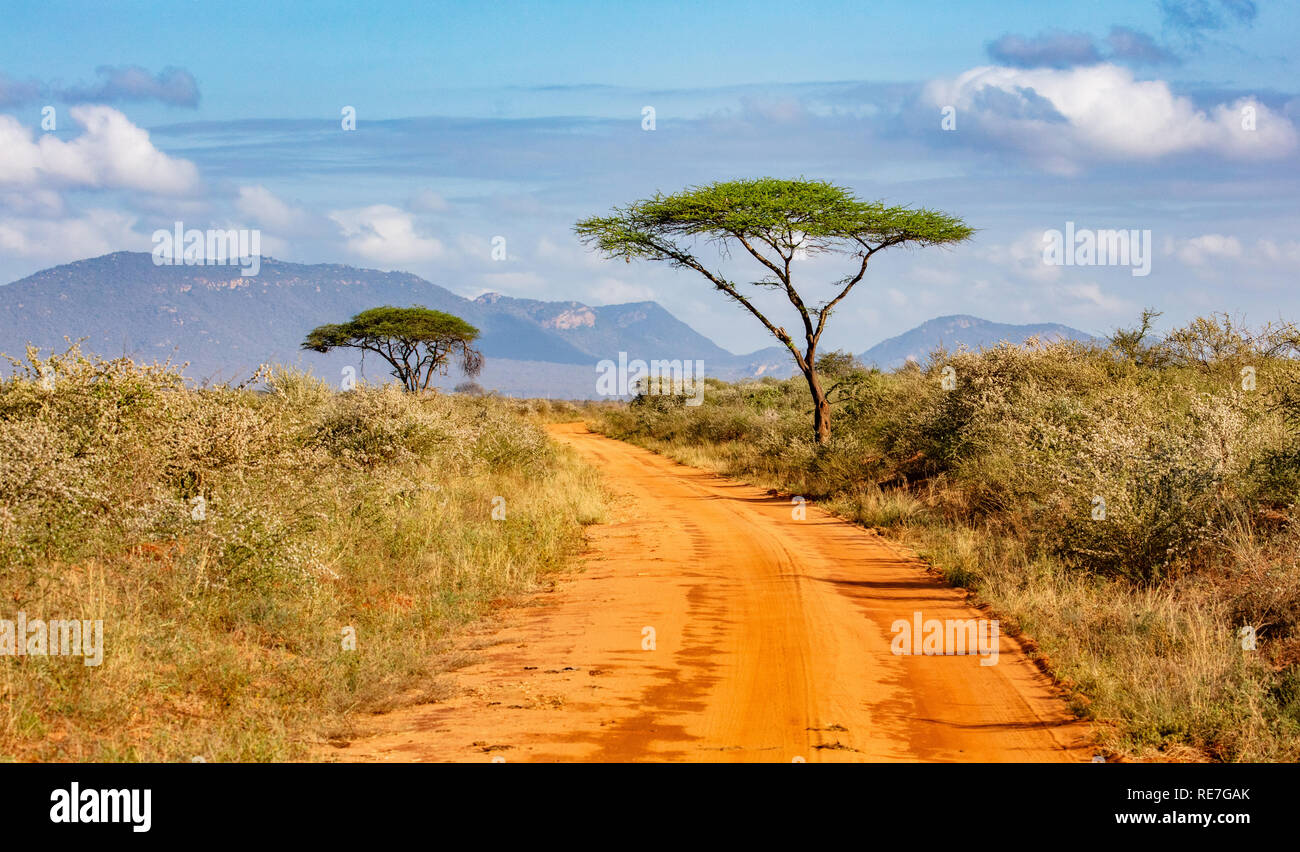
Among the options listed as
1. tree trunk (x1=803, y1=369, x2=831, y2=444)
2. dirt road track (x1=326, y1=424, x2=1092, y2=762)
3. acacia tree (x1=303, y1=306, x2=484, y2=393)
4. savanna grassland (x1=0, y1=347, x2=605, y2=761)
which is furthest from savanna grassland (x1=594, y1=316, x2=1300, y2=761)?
acacia tree (x1=303, y1=306, x2=484, y2=393)

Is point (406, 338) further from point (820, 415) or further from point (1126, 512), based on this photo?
point (1126, 512)

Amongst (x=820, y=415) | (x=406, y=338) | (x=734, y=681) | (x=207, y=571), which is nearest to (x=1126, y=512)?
(x=734, y=681)

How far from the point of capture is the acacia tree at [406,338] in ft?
152

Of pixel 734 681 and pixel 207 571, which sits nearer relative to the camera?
pixel 734 681

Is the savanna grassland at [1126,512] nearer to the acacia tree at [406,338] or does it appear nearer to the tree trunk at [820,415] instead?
the tree trunk at [820,415]

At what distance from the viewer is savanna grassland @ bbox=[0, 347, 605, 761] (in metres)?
5.36

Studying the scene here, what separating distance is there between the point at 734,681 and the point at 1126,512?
15.5ft

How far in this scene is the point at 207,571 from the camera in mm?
7488

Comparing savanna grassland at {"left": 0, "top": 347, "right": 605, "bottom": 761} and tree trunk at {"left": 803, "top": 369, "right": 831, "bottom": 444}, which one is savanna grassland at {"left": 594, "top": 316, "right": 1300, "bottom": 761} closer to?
tree trunk at {"left": 803, "top": 369, "right": 831, "bottom": 444}

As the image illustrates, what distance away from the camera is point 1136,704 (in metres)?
5.80

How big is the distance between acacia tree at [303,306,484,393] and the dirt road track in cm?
3638
